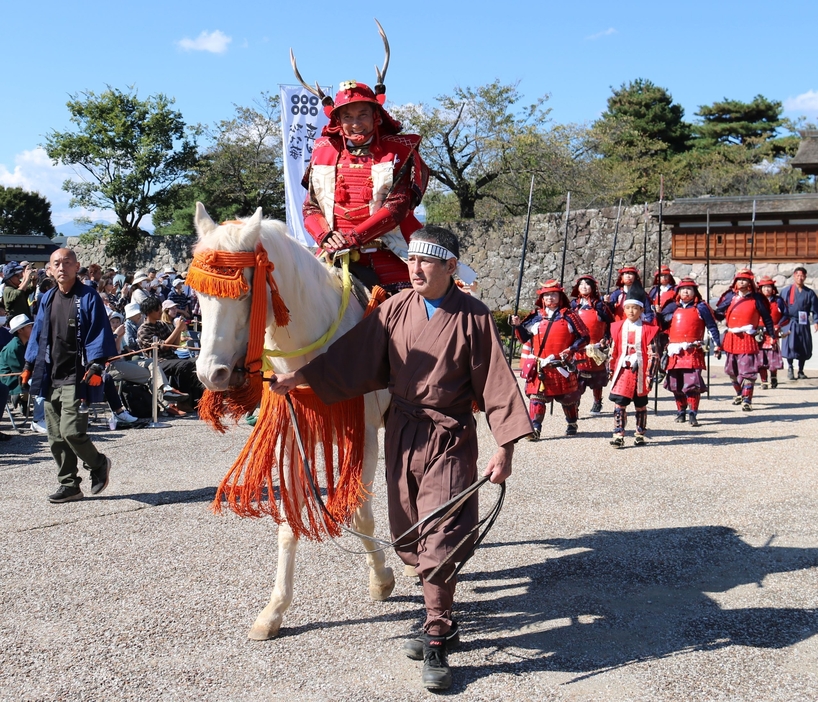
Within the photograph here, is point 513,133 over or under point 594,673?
over

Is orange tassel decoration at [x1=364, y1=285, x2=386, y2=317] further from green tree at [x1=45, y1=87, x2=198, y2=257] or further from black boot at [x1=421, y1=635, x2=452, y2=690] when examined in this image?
green tree at [x1=45, y1=87, x2=198, y2=257]

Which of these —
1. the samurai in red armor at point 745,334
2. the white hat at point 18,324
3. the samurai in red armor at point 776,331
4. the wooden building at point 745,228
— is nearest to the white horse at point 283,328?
the white hat at point 18,324

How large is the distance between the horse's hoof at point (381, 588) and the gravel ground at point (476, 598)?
52mm

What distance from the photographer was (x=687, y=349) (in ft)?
31.1

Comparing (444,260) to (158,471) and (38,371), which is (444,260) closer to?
(38,371)

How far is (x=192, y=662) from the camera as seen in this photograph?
3.40 meters

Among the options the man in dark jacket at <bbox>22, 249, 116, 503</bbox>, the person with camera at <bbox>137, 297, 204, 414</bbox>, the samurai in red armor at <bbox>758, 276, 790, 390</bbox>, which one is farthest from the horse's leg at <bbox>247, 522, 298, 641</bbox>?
the samurai in red armor at <bbox>758, 276, 790, 390</bbox>

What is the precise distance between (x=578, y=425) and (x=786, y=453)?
2421mm

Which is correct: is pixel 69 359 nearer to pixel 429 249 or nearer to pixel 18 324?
pixel 18 324

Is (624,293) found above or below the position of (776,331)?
above

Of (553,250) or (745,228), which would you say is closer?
(745,228)

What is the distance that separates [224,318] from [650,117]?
103 feet

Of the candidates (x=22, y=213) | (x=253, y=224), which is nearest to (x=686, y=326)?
(x=253, y=224)

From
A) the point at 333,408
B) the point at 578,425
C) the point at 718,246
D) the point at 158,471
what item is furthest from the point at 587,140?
the point at 333,408
